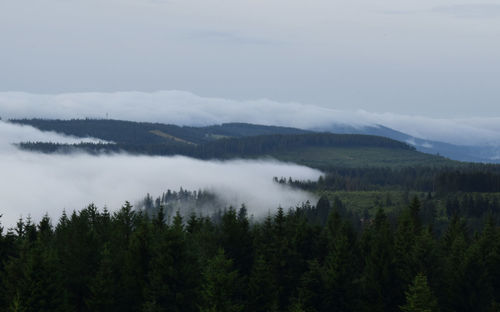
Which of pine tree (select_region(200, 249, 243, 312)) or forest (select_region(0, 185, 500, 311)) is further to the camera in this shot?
forest (select_region(0, 185, 500, 311))

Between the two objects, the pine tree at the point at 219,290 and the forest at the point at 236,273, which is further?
the forest at the point at 236,273

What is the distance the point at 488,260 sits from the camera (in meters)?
84.8

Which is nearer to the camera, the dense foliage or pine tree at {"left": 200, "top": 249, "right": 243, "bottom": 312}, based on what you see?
pine tree at {"left": 200, "top": 249, "right": 243, "bottom": 312}

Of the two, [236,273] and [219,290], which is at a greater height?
[236,273]

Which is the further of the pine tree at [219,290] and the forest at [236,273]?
the forest at [236,273]

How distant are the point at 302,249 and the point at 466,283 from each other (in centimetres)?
2113

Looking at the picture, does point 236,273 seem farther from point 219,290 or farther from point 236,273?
point 219,290

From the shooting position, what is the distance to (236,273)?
68.5 metres

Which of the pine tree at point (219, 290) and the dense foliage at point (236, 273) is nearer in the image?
the pine tree at point (219, 290)

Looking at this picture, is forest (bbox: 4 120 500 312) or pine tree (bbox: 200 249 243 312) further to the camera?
forest (bbox: 4 120 500 312)

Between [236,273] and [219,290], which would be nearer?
[219,290]

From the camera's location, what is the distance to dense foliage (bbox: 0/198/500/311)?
6431 centimetres

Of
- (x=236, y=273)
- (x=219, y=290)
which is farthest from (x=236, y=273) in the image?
(x=219, y=290)

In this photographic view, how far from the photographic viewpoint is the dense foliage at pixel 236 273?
64312 millimetres
